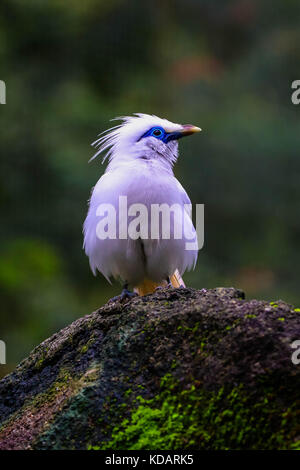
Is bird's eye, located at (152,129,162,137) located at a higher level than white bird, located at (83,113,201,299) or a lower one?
higher

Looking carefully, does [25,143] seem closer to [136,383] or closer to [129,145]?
[129,145]

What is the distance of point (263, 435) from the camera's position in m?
2.94

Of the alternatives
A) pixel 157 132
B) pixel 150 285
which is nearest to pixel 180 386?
pixel 150 285

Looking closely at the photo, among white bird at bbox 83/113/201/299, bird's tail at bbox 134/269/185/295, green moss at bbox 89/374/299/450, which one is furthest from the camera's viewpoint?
bird's tail at bbox 134/269/185/295

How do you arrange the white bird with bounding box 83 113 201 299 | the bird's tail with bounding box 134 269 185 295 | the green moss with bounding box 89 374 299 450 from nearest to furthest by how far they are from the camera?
the green moss with bounding box 89 374 299 450 < the white bird with bounding box 83 113 201 299 < the bird's tail with bounding box 134 269 185 295

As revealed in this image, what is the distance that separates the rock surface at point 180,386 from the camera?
298cm

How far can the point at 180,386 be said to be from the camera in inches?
126

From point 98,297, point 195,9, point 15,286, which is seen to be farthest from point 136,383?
point 195,9

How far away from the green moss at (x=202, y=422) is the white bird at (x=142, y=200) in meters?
1.44

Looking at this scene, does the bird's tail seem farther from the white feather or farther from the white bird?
the white feather

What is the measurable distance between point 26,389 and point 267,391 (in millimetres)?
1520

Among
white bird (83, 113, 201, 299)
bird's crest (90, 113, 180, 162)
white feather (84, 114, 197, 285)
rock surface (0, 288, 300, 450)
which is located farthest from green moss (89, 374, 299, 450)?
bird's crest (90, 113, 180, 162)

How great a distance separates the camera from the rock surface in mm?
2984

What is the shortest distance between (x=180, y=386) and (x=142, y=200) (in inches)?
71.5
